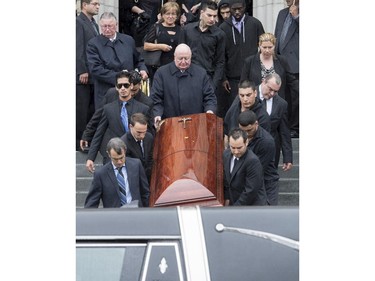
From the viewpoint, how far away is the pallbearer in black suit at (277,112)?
9.82m

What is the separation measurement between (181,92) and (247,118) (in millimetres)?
1065

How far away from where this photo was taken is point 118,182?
28.0 feet

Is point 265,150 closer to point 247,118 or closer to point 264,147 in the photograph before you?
point 264,147

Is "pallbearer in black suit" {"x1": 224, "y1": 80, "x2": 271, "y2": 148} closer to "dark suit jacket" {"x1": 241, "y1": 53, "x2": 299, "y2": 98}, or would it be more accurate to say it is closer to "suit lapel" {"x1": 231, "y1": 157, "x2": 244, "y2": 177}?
"suit lapel" {"x1": 231, "y1": 157, "x2": 244, "y2": 177}

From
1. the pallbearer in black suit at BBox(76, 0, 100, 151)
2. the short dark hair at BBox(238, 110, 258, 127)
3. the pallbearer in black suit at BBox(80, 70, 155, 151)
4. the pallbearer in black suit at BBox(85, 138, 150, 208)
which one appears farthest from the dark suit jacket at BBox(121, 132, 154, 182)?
the pallbearer in black suit at BBox(76, 0, 100, 151)

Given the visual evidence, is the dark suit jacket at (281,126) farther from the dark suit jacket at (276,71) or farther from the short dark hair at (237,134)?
the short dark hair at (237,134)

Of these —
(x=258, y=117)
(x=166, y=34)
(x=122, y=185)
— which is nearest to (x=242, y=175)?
(x=122, y=185)

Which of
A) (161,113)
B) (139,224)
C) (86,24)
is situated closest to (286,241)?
(139,224)

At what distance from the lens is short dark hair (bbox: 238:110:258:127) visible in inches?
357

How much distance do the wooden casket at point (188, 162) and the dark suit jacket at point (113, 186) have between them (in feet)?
0.27

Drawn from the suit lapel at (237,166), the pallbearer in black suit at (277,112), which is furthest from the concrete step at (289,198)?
the suit lapel at (237,166)

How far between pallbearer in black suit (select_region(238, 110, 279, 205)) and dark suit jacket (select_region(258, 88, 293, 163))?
1.79ft
